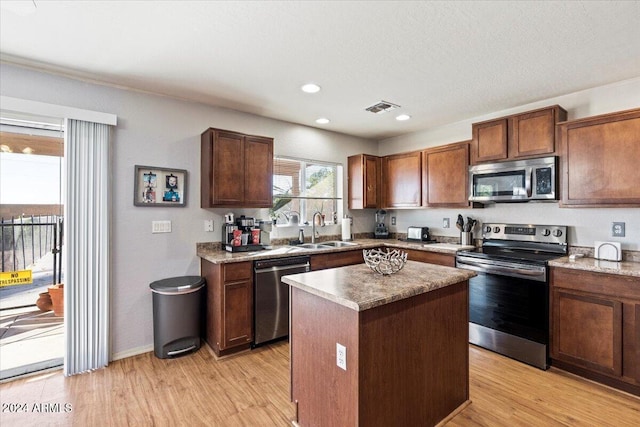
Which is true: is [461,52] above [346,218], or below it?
above

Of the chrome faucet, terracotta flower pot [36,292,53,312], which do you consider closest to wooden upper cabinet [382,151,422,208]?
the chrome faucet

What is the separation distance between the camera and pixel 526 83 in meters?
2.81

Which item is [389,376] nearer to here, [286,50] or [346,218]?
[286,50]

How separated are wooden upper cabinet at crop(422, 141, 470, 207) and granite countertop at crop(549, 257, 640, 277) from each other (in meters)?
1.18

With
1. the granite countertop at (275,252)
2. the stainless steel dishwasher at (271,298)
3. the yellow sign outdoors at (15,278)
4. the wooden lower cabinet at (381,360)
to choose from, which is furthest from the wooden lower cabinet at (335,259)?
the yellow sign outdoors at (15,278)

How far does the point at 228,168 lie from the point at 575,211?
3479mm

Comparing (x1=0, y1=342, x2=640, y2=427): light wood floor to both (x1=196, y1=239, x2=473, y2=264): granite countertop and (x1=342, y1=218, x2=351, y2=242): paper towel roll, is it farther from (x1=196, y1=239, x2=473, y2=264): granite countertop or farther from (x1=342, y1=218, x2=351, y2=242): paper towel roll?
(x1=342, y1=218, x2=351, y2=242): paper towel roll

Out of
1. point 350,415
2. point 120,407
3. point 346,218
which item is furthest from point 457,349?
point 346,218

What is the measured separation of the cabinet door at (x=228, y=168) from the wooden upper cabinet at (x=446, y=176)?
92.5 inches

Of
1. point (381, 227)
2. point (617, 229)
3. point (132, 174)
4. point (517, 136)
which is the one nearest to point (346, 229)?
point (381, 227)

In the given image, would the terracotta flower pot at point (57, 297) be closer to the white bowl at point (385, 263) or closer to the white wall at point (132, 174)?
the white wall at point (132, 174)

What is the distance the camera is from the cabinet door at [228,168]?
3121mm

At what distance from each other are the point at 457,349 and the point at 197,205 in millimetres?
2727

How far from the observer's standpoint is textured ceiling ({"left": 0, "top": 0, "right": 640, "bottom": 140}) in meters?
1.81
